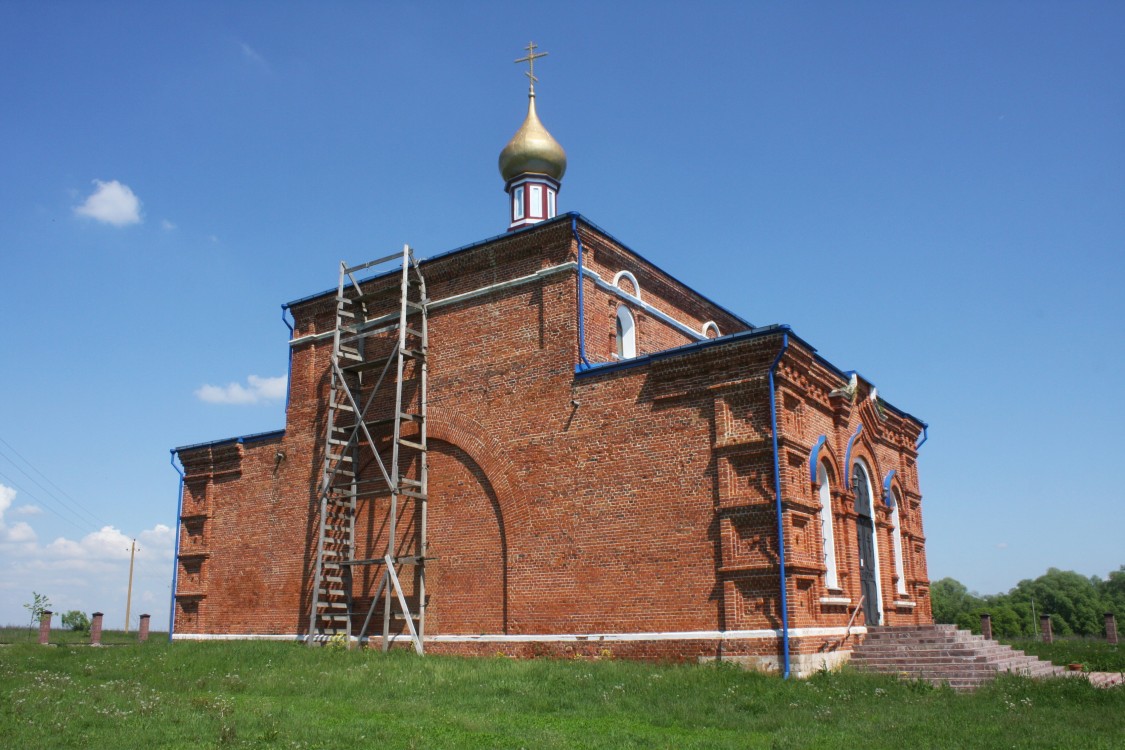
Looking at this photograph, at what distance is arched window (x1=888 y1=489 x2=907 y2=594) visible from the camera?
18.9 m

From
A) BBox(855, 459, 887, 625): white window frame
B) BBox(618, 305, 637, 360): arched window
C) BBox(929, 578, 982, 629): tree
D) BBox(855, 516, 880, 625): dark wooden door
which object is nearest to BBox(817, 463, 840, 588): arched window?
BBox(855, 516, 880, 625): dark wooden door

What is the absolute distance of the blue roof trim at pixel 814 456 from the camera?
15.1 metres

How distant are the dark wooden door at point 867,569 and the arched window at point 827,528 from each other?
41.7 inches

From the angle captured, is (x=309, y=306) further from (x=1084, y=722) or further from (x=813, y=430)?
(x=1084, y=722)

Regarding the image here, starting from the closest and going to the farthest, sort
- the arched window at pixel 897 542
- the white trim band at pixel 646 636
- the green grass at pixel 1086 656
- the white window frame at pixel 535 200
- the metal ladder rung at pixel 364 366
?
the white trim band at pixel 646 636, the green grass at pixel 1086 656, the arched window at pixel 897 542, the metal ladder rung at pixel 364 366, the white window frame at pixel 535 200

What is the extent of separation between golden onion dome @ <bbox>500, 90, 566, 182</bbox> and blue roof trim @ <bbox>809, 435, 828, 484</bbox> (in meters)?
9.13

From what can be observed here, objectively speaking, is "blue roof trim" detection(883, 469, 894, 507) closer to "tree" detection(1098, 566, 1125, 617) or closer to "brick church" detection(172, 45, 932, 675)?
"brick church" detection(172, 45, 932, 675)

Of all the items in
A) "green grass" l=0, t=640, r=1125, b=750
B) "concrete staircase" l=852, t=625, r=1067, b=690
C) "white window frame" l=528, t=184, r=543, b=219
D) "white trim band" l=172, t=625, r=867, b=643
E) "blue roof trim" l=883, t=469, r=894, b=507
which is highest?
"white window frame" l=528, t=184, r=543, b=219

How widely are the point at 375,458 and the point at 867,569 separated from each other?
30.6 feet

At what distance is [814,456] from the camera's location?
1537 centimetres

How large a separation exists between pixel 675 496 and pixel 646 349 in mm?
4649

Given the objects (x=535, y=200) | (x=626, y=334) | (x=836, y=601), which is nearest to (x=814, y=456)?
(x=836, y=601)

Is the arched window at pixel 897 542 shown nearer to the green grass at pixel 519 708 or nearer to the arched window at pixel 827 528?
the arched window at pixel 827 528

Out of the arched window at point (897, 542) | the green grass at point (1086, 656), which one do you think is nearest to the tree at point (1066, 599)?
the green grass at point (1086, 656)
